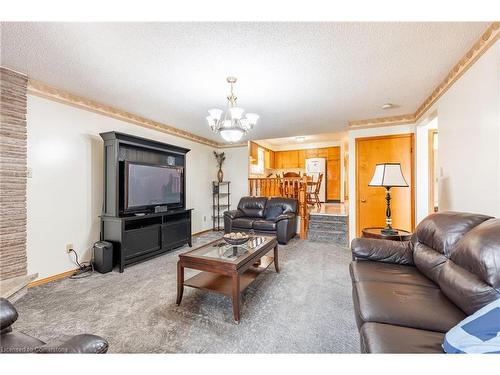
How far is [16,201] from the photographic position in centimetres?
231

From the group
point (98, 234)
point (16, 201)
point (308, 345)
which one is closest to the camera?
point (308, 345)

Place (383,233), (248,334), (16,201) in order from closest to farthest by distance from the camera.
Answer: (248,334)
(16,201)
(383,233)

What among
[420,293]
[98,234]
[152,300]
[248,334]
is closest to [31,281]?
[98,234]

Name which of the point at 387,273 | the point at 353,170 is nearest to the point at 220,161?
the point at 353,170

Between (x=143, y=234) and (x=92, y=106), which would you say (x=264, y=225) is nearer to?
(x=143, y=234)

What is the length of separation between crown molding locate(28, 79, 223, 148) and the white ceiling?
0.38ft

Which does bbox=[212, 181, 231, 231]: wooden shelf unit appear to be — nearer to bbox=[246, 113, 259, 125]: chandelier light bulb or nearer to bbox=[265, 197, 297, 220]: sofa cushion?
bbox=[265, 197, 297, 220]: sofa cushion

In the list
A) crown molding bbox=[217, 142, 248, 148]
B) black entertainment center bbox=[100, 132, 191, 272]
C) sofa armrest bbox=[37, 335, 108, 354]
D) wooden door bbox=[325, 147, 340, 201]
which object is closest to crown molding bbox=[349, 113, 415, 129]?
crown molding bbox=[217, 142, 248, 148]

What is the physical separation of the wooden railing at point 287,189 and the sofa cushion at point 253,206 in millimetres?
614

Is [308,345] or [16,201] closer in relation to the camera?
[308,345]

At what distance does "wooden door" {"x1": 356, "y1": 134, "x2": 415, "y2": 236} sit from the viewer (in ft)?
12.5

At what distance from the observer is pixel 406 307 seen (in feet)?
3.90

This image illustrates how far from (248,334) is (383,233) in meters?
1.94
